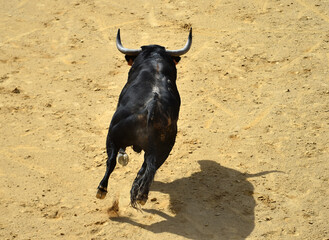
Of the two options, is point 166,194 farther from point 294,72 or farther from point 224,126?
point 294,72

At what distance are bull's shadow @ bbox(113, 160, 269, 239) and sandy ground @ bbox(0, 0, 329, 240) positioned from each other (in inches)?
0.8

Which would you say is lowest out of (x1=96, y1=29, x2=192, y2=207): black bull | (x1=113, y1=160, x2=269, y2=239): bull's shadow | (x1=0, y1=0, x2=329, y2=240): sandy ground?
(x1=113, y1=160, x2=269, y2=239): bull's shadow

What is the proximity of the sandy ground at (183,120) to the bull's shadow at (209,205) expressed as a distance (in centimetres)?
2

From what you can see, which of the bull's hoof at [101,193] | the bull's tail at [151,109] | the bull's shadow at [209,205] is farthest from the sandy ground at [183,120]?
the bull's tail at [151,109]

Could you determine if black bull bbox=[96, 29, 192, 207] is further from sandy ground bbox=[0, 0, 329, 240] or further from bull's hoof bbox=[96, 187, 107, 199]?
sandy ground bbox=[0, 0, 329, 240]

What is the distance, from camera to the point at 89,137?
8.55m

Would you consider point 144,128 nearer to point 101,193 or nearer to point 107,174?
point 107,174

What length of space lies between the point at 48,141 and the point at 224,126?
8.92 feet

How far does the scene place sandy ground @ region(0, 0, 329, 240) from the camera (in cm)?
691

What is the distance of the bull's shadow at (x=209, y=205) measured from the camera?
6688 millimetres

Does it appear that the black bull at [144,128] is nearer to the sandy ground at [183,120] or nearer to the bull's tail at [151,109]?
the bull's tail at [151,109]

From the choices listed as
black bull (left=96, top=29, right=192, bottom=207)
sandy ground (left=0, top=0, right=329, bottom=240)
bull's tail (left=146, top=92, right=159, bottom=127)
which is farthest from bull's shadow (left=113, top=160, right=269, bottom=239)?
bull's tail (left=146, top=92, right=159, bottom=127)

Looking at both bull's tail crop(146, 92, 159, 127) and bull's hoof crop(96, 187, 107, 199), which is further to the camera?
bull's hoof crop(96, 187, 107, 199)

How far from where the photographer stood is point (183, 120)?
905 cm
